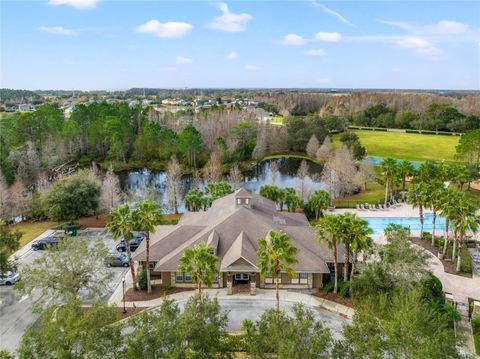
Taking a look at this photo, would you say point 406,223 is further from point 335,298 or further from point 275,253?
point 275,253

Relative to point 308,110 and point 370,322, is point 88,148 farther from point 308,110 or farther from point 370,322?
point 308,110

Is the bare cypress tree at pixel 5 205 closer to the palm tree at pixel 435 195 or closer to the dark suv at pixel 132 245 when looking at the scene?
the dark suv at pixel 132 245

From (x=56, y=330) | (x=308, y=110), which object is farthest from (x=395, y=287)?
(x=308, y=110)

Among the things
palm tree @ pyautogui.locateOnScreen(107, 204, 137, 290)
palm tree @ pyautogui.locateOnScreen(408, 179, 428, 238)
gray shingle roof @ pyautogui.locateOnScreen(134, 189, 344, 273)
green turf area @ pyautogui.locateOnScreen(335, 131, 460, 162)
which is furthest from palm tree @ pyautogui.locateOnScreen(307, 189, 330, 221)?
green turf area @ pyautogui.locateOnScreen(335, 131, 460, 162)

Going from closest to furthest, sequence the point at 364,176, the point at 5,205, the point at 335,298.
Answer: the point at 335,298 → the point at 5,205 → the point at 364,176

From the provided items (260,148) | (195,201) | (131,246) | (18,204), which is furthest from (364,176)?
(18,204)

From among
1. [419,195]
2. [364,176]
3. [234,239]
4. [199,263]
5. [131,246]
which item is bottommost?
[131,246]

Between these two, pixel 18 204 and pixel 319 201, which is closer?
pixel 319 201

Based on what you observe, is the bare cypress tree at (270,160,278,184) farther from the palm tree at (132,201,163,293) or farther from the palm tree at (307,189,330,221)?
the palm tree at (132,201,163,293)
